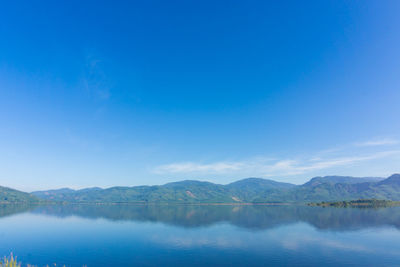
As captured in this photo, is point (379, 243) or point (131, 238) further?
point (131, 238)

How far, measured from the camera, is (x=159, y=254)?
6091 cm

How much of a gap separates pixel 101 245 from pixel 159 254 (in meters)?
24.0

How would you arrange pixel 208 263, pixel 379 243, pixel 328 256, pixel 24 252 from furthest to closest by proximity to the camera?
pixel 379 243 → pixel 24 252 → pixel 328 256 → pixel 208 263

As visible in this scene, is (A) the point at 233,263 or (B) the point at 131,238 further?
(B) the point at 131,238

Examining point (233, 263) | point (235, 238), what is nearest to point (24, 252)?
point (233, 263)

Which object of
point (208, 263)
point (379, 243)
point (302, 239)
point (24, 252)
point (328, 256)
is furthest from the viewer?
point (302, 239)

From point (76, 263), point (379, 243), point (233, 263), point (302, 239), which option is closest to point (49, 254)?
point (76, 263)

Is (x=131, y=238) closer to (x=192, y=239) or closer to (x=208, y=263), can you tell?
(x=192, y=239)

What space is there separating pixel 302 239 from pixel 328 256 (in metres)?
23.3

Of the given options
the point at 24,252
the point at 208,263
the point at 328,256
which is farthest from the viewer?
the point at 24,252

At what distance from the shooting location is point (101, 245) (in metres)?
72.9

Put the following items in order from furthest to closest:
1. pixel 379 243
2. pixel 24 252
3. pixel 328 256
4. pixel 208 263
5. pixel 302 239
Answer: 1. pixel 302 239
2. pixel 379 243
3. pixel 24 252
4. pixel 328 256
5. pixel 208 263

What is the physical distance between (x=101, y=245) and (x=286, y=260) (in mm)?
55105

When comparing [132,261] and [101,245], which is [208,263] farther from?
Answer: [101,245]
